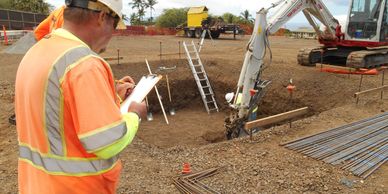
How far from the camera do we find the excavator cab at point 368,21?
12289mm

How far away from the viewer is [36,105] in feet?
5.63

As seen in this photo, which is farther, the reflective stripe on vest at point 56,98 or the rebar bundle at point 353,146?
the rebar bundle at point 353,146

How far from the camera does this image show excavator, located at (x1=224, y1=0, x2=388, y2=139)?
818 cm

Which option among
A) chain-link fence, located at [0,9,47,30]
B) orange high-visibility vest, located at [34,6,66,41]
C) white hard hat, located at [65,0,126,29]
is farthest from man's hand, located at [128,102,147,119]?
chain-link fence, located at [0,9,47,30]

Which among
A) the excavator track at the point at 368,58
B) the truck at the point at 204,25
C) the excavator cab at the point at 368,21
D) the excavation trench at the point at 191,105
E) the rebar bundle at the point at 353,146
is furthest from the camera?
the truck at the point at 204,25

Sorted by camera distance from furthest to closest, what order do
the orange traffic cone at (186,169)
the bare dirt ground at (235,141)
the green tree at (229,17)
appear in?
1. the green tree at (229,17)
2. the orange traffic cone at (186,169)
3. the bare dirt ground at (235,141)

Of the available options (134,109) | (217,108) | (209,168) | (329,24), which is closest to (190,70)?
(217,108)

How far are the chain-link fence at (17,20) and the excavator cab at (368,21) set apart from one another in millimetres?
27613

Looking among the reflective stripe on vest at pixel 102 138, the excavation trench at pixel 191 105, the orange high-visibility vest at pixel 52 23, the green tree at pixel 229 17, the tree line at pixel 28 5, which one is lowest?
the excavation trench at pixel 191 105

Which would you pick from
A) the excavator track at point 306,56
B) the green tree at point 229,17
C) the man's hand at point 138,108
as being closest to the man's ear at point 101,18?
the man's hand at point 138,108

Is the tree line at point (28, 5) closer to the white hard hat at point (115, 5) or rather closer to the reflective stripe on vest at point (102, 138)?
the white hard hat at point (115, 5)

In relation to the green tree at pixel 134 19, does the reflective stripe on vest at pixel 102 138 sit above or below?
below

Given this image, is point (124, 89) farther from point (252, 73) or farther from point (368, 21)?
point (368, 21)

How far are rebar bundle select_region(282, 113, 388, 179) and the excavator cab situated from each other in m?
6.39
